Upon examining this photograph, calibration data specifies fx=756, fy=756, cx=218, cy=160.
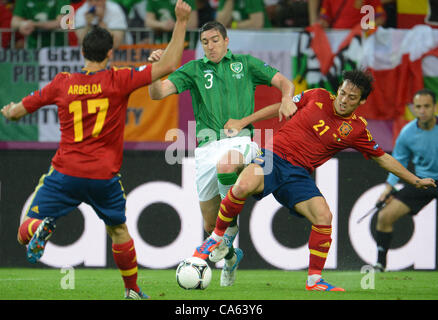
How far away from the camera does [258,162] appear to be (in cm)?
660

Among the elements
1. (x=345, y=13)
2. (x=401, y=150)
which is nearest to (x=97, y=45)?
(x=401, y=150)

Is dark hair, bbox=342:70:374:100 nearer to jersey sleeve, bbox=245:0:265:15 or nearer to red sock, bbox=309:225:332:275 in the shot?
red sock, bbox=309:225:332:275

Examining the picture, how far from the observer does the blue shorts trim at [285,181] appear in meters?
6.58

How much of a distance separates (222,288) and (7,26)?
18.7 feet

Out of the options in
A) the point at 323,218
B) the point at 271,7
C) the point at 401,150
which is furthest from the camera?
the point at 271,7

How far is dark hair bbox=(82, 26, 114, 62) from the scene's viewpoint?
570 cm

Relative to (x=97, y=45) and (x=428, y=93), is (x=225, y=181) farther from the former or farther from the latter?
(x=428, y=93)

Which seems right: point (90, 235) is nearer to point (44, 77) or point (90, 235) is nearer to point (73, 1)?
point (44, 77)

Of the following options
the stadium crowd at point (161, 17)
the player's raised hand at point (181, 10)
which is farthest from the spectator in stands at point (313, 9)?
the player's raised hand at point (181, 10)

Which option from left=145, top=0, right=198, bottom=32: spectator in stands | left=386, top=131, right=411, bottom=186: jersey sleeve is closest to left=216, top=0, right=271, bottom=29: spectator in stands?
left=145, top=0, right=198, bottom=32: spectator in stands

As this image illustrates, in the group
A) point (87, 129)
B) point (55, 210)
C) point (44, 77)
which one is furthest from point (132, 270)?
point (44, 77)

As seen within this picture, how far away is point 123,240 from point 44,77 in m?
4.62

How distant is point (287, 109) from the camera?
6434 mm

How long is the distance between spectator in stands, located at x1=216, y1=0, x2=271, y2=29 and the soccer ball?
5.04m
